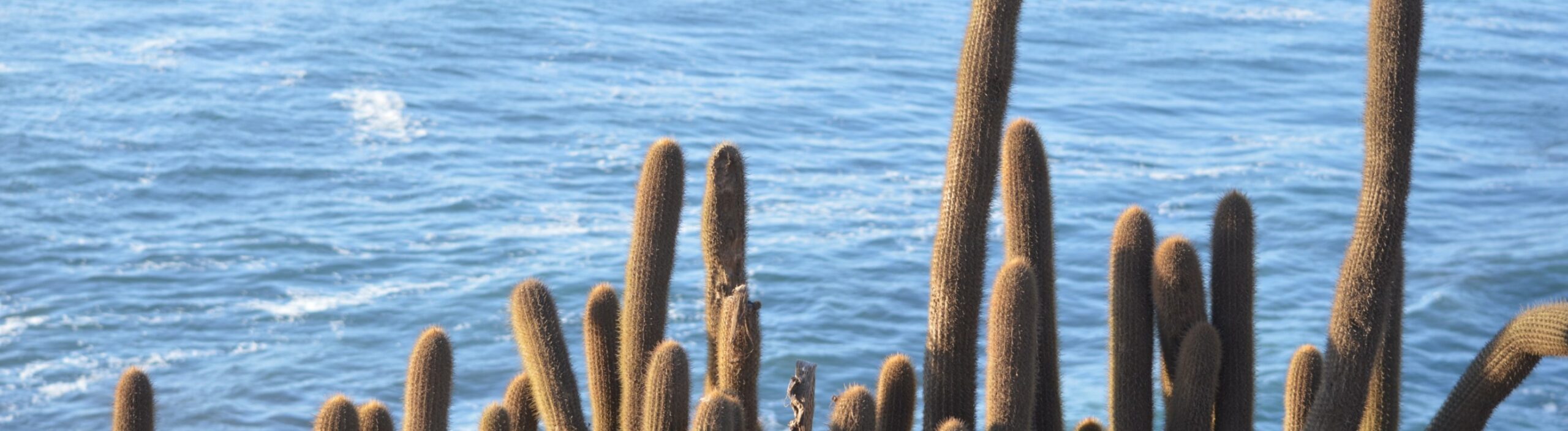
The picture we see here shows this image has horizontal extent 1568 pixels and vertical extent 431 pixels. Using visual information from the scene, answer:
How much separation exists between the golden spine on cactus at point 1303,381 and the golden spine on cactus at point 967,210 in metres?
1.30

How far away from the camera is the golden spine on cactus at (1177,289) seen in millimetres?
5547

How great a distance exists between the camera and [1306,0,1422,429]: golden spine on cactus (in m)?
5.20

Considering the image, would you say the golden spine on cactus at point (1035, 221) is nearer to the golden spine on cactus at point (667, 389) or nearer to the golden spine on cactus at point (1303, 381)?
the golden spine on cactus at point (1303, 381)

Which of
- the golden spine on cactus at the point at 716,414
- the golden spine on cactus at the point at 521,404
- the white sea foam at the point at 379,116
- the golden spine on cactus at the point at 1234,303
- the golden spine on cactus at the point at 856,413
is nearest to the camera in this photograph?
the golden spine on cactus at the point at 716,414

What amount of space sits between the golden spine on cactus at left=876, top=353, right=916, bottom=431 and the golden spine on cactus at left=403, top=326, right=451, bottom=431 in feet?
4.48

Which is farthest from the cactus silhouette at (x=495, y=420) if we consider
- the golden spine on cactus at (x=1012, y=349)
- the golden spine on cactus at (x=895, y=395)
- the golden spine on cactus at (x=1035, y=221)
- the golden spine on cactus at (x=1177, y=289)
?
the golden spine on cactus at (x=1177, y=289)

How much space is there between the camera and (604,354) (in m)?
5.69

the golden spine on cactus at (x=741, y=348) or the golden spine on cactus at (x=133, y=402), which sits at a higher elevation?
the golden spine on cactus at (x=741, y=348)

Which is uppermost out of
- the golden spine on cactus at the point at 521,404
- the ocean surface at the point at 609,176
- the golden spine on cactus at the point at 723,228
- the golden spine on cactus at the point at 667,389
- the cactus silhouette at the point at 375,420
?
the golden spine on cactus at the point at 723,228

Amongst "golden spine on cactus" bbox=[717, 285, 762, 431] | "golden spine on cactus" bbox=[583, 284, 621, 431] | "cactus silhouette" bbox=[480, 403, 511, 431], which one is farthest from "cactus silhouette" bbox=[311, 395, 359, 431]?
"golden spine on cactus" bbox=[717, 285, 762, 431]

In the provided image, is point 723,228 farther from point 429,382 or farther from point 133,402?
point 133,402

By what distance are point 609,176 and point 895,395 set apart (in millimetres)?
13835

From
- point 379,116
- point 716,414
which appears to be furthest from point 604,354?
point 379,116

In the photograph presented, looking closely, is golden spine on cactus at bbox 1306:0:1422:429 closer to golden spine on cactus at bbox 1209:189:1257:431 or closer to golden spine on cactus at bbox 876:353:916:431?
golden spine on cactus at bbox 1209:189:1257:431
